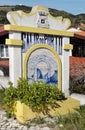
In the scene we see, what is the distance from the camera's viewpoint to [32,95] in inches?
394

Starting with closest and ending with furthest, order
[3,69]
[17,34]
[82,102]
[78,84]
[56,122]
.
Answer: [56,122] → [17,34] → [82,102] → [78,84] → [3,69]

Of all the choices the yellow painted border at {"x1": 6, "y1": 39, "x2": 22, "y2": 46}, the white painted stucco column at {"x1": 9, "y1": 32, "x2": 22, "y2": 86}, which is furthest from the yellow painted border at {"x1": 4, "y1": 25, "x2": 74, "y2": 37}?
the yellow painted border at {"x1": 6, "y1": 39, "x2": 22, "y2": 46}

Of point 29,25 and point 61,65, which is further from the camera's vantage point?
point 61,65

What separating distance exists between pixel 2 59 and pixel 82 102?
556cm

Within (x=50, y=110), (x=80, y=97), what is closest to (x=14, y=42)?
(x=50, y=110)

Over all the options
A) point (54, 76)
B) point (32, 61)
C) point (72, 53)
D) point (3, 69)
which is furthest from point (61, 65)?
point (72, 53)

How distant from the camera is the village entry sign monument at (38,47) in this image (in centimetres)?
1095

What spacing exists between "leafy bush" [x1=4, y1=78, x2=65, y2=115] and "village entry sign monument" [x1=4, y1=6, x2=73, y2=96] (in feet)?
2.20

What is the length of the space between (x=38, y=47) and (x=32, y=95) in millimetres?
2059

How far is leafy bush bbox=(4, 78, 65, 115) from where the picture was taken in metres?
9.98

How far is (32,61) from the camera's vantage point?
1138 cm

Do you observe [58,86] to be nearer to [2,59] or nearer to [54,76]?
[54,76]

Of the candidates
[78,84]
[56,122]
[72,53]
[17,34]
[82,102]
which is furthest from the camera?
[72,53]

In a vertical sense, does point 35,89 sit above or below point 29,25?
below
